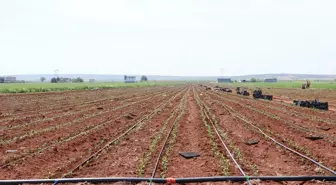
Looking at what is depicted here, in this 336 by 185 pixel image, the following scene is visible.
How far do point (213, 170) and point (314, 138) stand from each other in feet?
20.0

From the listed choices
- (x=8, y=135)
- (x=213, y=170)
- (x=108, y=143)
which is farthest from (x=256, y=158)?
(x=8, y=135)

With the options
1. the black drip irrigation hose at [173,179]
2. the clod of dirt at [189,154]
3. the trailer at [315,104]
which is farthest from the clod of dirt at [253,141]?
the trailer at [315,104]

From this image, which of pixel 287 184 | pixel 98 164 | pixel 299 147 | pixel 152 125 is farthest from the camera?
pixel 152 125

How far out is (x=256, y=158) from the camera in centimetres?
933

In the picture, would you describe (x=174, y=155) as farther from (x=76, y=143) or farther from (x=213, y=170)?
(x=76, y=143)

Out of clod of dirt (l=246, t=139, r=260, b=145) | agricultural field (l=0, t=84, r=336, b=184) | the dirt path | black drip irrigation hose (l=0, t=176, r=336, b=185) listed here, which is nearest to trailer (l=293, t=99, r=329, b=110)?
agricultural field (l=0, t=84, r=336, b=184)

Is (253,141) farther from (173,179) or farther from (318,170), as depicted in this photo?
(173,179)

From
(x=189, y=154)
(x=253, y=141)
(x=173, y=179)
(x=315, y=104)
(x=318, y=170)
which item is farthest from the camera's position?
(x=315, y=104)

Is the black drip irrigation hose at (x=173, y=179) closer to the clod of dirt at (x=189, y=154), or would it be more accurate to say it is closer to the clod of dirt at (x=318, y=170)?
the clod of dirt at (x=318, y=170)

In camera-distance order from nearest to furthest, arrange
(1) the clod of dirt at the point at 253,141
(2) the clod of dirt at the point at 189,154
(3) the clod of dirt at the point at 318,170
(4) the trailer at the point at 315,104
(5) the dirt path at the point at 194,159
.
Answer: (3) the clod of dirt at the point at 318,170, (5) the dirt path at the point at 194,159, (2) the clod of dirt at the point at 189,154, (1) the clod of dirt at the point at 253,141, (4) the trailer at the point at 315,104

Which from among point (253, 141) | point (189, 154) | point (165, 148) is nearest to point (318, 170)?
point (253, 141)

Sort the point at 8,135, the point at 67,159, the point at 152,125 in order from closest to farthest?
the point at 67,159 < the point at 8,135 < the point at 152,125

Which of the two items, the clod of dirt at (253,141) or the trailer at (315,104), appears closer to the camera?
the clod of dirt at (253,141)

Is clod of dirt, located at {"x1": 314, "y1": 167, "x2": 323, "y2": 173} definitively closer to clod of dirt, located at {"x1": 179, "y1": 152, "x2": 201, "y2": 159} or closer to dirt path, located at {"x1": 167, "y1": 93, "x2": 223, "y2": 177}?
dirt path, located at {"x1": 167, "y1": 93, "x2": 223, "y2": 177}
